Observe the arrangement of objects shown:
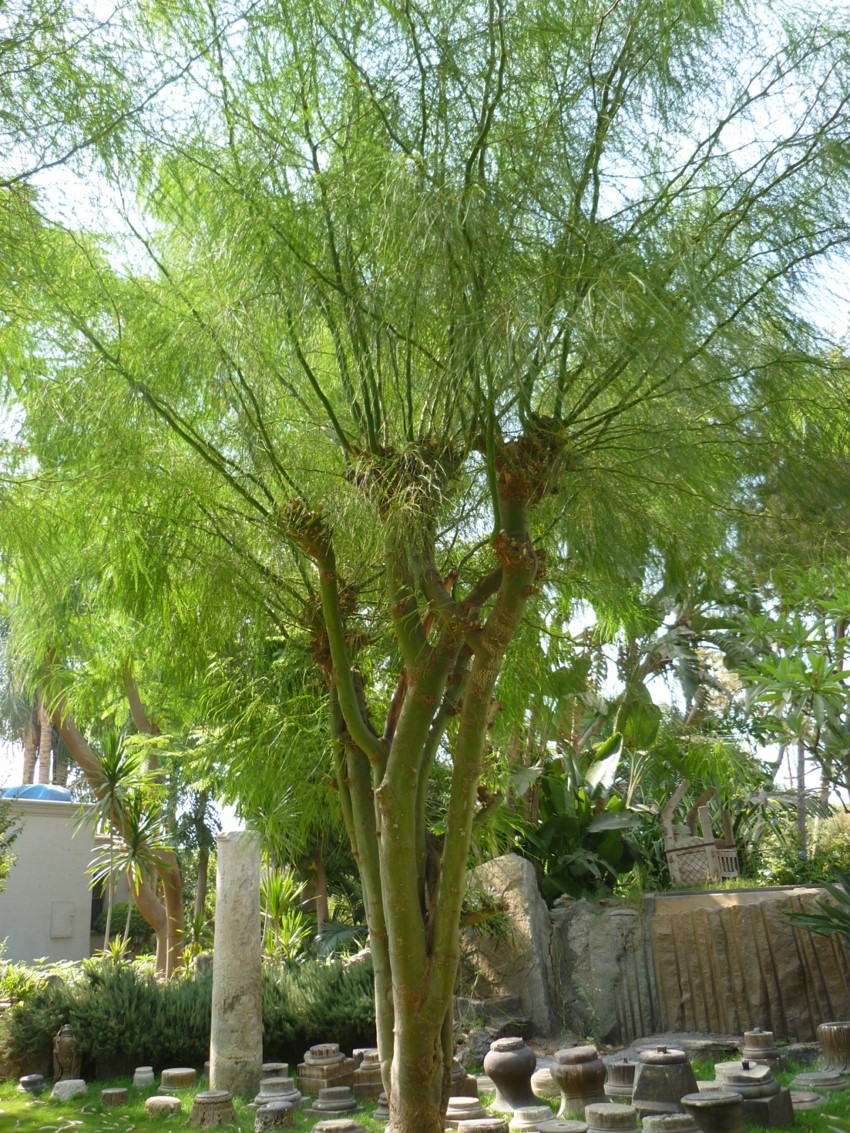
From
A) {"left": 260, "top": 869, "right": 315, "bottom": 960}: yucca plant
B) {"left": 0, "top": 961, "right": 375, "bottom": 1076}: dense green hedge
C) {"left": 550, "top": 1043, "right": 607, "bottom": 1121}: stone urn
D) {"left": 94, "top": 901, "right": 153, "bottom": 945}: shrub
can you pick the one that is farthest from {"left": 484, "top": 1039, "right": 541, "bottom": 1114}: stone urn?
{"left": 94, "top": 901, "right": 153, "bottom": 945}: shrub

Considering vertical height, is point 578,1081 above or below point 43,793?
below

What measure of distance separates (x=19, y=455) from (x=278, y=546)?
1.31m

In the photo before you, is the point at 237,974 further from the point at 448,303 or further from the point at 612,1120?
the point at 448,303

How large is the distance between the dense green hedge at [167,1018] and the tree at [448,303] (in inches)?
181

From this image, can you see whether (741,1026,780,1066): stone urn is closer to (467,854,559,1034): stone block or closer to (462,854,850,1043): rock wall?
(462,854,850,1043): rock wall

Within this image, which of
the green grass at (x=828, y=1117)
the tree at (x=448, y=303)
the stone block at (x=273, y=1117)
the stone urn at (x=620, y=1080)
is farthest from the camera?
the stone block at (x=273, y=1117)

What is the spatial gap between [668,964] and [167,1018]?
13.6ft

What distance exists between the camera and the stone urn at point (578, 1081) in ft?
17.3

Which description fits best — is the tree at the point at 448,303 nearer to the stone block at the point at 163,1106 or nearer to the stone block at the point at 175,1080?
the stone block at the point at 163,1106

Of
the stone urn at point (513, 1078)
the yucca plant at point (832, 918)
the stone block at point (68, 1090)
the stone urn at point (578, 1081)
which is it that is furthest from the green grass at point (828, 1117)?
the stone block at point (68, 1090)

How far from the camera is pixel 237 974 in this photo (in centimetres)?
762

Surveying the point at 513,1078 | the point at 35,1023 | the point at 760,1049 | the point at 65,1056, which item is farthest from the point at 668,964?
the point at 35,1023

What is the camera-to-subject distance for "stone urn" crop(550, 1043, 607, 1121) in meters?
5.28

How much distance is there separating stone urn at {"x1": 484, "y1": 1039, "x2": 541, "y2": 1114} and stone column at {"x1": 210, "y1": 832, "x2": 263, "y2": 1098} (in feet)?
8.05
